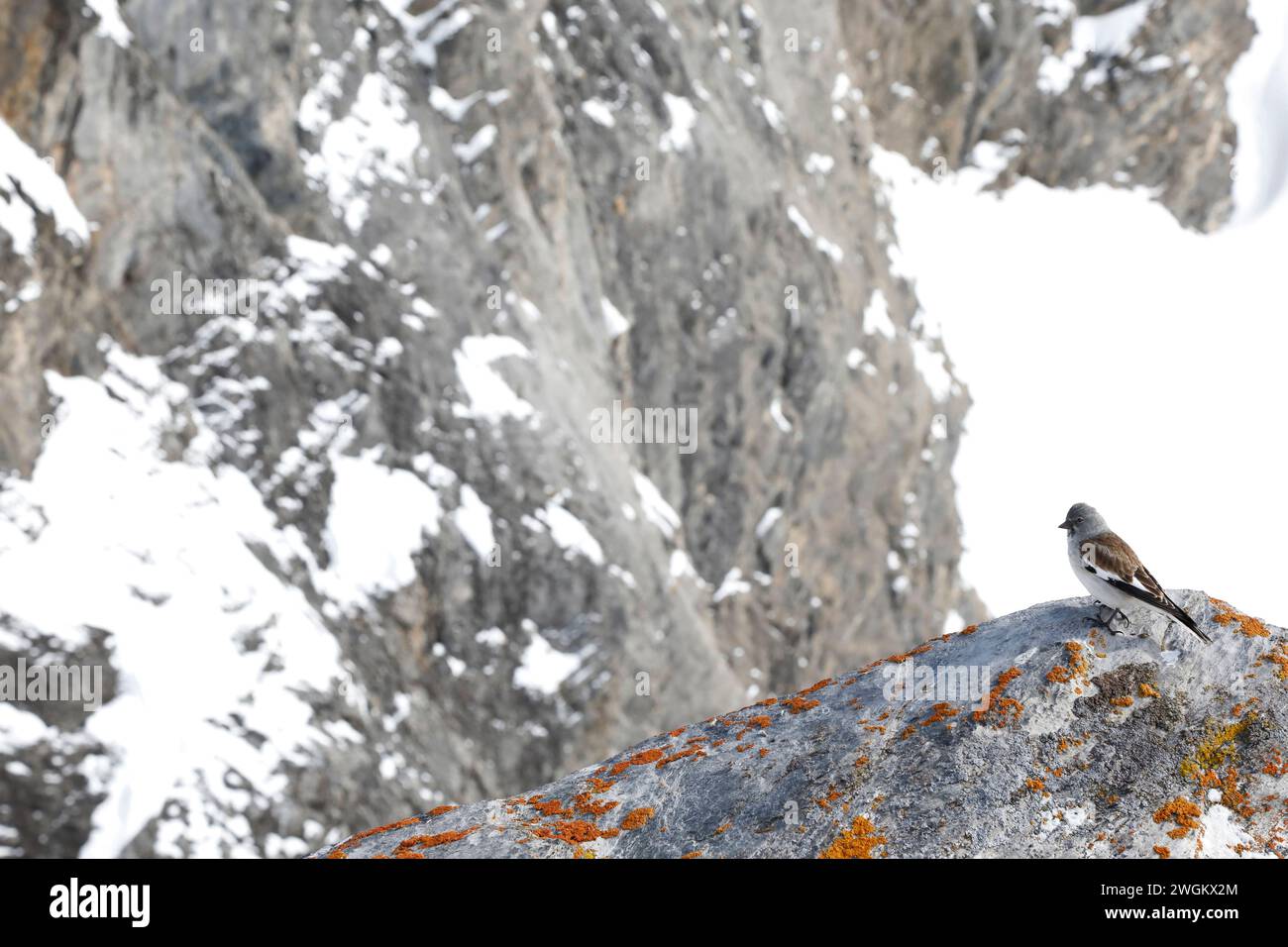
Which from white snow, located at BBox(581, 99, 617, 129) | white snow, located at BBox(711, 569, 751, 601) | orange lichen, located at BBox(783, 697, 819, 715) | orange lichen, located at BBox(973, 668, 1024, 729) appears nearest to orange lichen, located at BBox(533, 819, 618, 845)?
orange lichen, located at BBox(783, 697, 819, 715)

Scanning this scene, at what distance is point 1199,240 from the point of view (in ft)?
238

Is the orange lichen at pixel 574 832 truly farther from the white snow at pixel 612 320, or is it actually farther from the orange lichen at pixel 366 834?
the white snow at pixel 612 320

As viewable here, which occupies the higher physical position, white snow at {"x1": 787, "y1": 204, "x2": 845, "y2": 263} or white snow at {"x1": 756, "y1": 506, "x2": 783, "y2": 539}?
white snow at {"x1": 787, "y1": 204, "x2": 845, "y2": 263}

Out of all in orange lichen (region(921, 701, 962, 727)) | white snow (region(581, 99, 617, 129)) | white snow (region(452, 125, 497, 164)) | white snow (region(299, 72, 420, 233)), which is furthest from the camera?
white snow (region(581, 99, 617, 129))

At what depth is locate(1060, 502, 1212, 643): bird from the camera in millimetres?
7305
